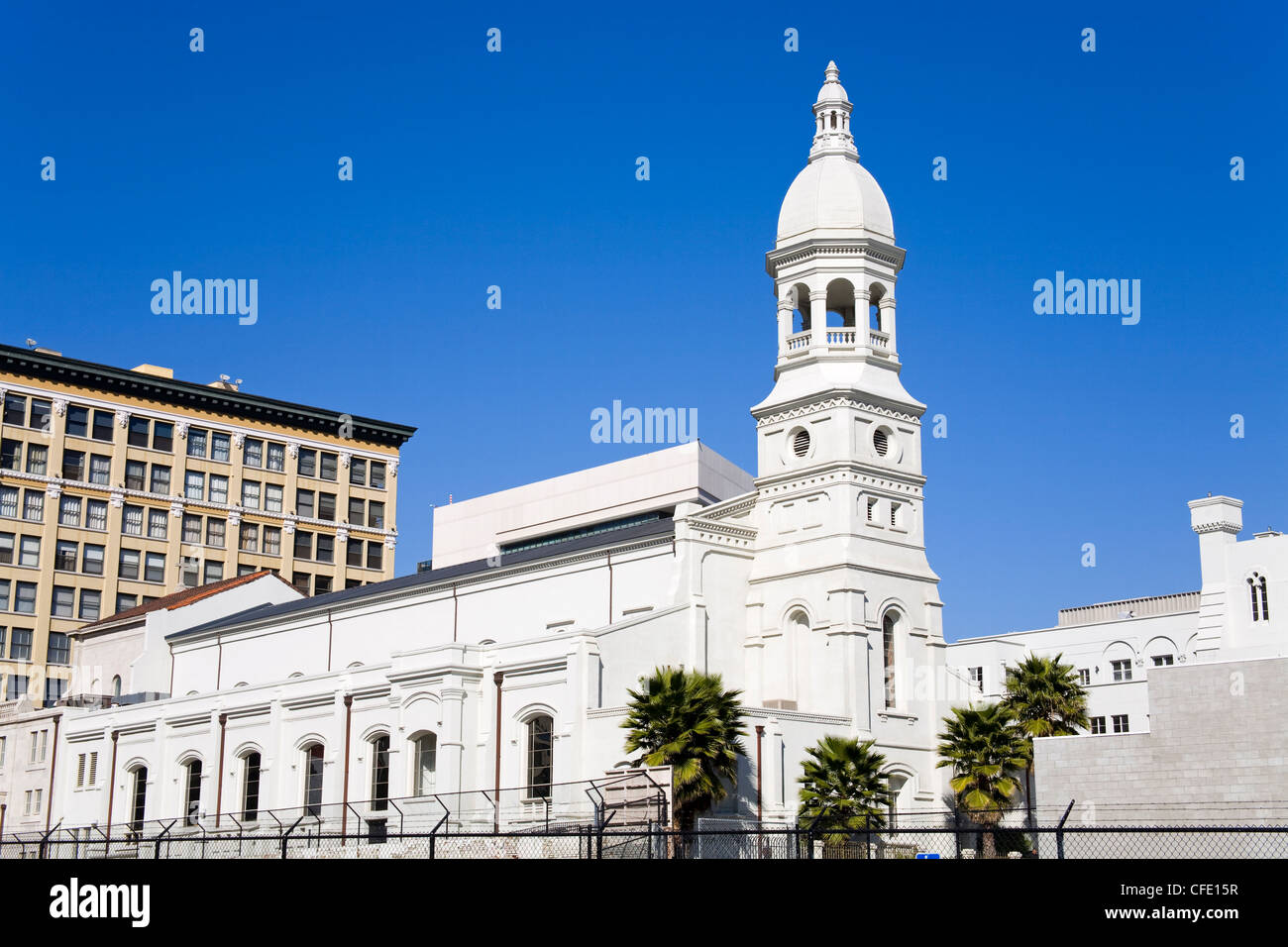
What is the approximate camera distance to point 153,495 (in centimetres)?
10256

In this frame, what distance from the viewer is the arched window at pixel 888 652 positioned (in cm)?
5792

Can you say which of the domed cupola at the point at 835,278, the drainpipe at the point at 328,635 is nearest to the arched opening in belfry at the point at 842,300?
the domed cupola at the point at 835,278

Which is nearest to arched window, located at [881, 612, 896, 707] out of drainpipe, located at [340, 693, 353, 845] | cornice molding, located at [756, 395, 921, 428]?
cornice molding, located at [756, 395, 921, 428]

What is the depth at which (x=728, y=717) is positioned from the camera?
47.3m

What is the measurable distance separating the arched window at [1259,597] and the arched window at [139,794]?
49911 mm

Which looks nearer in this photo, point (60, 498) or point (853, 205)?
point (853, 205)

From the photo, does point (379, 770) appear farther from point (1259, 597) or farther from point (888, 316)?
point (1259, 597)

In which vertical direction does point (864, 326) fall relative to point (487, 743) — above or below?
above

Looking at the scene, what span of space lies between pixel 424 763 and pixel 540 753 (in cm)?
547

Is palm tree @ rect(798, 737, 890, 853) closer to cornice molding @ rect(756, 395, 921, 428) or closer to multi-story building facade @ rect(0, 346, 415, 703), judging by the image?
cornice molding @ rect(756, 395, 921, 428)

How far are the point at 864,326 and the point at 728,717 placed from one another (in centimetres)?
2085
